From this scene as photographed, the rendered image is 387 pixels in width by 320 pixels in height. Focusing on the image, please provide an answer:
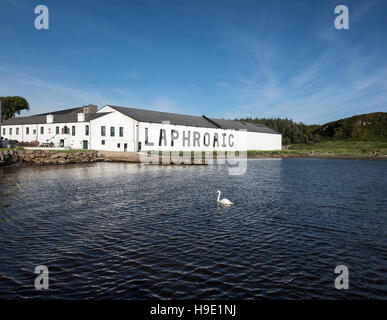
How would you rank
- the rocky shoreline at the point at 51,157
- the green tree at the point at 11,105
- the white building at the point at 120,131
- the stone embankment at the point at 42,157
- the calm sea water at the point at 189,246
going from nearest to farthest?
the calm sea water at the point at 189,246
the stone embankment at the point at 42,157
the rocky shoreline at the point at 51,157
the white building at the point at 120,131
the green tree at the point at 11,105

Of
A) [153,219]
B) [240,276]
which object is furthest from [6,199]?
[240,276]

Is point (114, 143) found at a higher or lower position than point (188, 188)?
higher

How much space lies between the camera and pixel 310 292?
23.8ft

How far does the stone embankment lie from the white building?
33.0 feet

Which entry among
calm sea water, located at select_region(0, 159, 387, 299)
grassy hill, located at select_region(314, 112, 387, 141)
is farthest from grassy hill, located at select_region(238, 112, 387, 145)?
calm sea water, located at select_region(0, 159, 387, 299)

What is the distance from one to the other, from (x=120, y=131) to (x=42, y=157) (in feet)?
65.3

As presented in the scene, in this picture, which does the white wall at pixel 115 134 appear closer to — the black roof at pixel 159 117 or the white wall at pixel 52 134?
the black roof at pixel 159 117

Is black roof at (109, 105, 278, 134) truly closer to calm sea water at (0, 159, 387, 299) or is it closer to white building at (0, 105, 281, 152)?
white building at (0, 105, 281, 152)

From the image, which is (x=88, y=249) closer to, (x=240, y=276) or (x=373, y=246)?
(x=240, y=276)

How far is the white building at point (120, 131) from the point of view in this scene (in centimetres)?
6062

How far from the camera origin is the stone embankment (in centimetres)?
4001

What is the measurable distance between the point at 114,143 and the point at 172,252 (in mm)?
55055

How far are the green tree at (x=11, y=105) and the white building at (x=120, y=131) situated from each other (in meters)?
39.3

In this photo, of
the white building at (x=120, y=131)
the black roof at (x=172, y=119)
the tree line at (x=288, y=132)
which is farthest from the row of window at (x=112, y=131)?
the tree line at (x=288, y=132)
